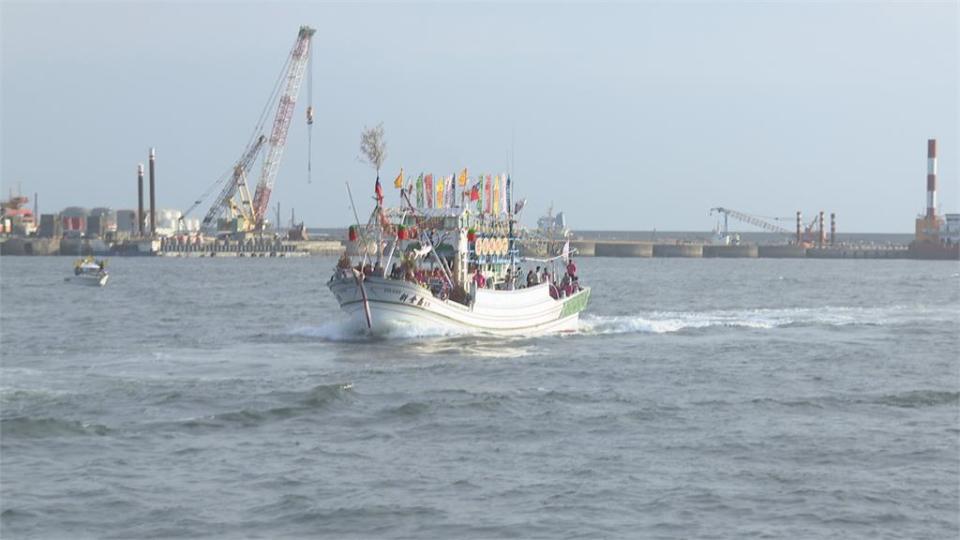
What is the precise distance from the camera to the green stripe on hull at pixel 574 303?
196ft

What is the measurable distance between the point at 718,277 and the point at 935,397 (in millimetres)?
107197

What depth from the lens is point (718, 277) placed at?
472 feet

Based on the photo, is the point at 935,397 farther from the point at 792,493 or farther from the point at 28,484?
the point at 28,484

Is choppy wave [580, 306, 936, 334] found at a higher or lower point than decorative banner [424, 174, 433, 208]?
lower

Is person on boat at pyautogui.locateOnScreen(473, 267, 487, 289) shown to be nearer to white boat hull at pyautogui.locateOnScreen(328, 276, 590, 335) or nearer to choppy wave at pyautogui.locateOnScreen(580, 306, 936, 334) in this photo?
white boat hull at pyautogui.locateOnScreen(328, 276, 590, 335)

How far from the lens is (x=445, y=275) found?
52938mm

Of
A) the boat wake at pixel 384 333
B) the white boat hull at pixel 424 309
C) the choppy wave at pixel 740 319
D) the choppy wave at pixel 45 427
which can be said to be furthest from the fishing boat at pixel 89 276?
the choppy wave at pixel 45 427

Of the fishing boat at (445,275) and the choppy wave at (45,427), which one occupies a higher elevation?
the fishing boat at (445,275)

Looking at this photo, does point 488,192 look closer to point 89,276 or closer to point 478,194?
point 478,194

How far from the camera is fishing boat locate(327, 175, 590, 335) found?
50.5 metres

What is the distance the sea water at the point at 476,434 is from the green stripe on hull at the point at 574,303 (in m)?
2.07

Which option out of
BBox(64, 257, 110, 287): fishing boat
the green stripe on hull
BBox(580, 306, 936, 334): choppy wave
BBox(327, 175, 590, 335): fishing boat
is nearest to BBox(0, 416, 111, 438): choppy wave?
BBox(327, 175, 590, 335): fishing boat

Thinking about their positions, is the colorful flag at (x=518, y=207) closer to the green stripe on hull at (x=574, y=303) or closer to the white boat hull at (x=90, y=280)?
the green stripe on hull at (x=574, y=303)

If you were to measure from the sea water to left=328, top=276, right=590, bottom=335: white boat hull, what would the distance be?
34.3 inches
